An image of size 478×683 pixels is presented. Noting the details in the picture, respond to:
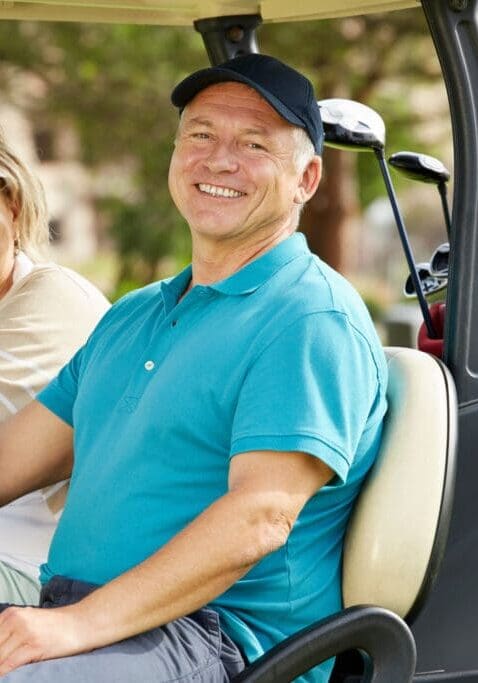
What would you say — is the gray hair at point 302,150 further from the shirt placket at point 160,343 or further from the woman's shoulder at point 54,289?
the woman's shoulder at point 54,289

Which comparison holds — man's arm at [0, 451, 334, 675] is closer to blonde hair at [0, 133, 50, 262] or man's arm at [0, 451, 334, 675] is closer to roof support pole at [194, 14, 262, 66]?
blonde hair at [0, 133, 50, 262]

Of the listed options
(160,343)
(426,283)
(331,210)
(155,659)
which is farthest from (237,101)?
(331,210)

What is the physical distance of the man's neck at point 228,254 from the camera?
8.52 feet

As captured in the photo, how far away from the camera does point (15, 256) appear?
123 inches

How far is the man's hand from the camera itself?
7.16 feet

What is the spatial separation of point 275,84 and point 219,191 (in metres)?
0.22

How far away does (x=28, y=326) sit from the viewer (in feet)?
9.71

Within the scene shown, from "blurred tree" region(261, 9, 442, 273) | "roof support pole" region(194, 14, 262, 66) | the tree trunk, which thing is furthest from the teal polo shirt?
the tree trunk

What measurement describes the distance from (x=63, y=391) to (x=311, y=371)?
0.75 m

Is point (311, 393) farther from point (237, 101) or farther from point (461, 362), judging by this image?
point (237, 101)

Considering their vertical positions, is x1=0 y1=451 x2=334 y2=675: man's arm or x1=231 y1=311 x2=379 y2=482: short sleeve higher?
x1=231 y1=311 x2=379 y2=482: short sleeve

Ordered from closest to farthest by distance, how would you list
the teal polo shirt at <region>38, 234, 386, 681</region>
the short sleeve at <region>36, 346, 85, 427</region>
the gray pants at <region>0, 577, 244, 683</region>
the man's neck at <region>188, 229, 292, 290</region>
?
the gray pants at <region>0, 577, 244, 683</region> → the teal polo shirt at <region>38, 234, 386, 681</region> → the man's neck at <region>188, 229, 292, 290</region> → the short sleeve at <region>36, 346, 85, 427</region>

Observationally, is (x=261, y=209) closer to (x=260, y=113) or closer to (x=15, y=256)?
(x=260, y=113)

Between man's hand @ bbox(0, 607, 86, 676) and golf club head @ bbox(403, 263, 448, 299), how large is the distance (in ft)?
3.96
